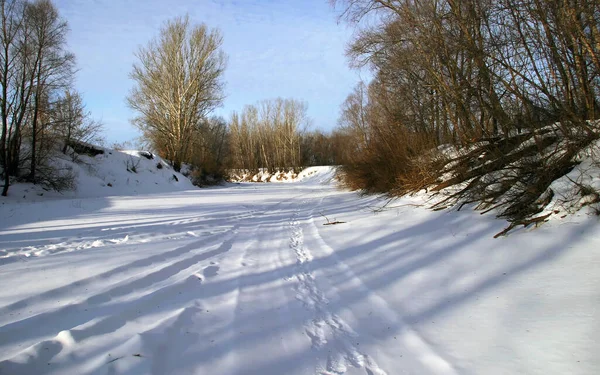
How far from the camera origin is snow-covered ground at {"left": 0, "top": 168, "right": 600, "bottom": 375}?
2479 millimetres

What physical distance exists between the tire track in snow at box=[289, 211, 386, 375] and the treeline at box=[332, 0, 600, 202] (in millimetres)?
4393

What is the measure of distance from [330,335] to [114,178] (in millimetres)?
20927

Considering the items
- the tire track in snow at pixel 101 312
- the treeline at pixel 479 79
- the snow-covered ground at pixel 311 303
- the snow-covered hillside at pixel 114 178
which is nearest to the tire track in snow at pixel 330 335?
the snow-covered ground at pixel 311 303

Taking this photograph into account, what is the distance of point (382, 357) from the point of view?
8.54 ft

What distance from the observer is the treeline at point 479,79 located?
5.38 metres

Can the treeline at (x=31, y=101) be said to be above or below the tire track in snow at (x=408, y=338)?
above

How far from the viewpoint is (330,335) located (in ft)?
9.64

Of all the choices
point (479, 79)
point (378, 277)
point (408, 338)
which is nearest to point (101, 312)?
point (408, 338)

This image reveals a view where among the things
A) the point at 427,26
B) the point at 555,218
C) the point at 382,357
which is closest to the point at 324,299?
the point at 382,357

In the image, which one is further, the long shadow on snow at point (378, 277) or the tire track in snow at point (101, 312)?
the long shadow on snow at point (378, 277)

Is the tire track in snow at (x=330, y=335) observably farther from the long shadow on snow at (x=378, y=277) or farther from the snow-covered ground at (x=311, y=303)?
the long shadow on snow at (x=378, y=277)

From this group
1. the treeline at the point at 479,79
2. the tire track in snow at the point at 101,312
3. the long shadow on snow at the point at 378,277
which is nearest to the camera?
the tire track in snow at the point at 101,312

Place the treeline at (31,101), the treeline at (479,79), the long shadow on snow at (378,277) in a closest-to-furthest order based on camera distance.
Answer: the long shadow on snow at (378,277), the treeline at (479,79), the treeline at (31,101)

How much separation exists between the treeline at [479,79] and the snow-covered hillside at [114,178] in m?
15.3
